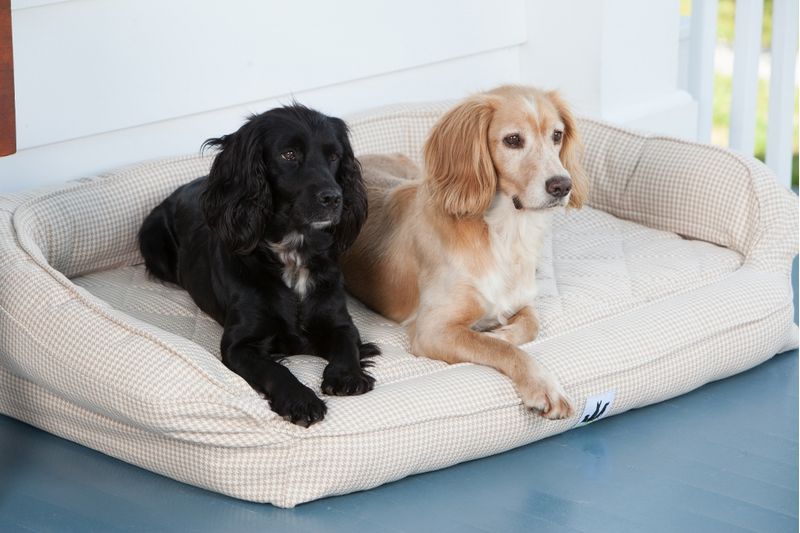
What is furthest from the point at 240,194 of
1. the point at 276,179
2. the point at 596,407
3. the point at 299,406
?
the point at 596,407

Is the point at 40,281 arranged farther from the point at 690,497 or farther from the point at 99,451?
the point at 690,497

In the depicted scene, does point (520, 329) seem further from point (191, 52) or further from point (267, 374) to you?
point (191, 52)

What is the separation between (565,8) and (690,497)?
2733 millimetres

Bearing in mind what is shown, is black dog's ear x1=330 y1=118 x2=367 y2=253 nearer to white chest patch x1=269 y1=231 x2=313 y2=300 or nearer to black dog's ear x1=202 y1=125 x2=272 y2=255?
white chest patch x1=269 y1=231 x2=313 y2=300

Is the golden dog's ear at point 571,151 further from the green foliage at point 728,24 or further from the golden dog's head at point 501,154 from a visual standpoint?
the green foliage at point 728,24

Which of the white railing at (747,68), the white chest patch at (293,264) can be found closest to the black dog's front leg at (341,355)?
the white chest patch at (293,264)

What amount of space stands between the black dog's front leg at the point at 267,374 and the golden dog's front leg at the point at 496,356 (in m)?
0.43

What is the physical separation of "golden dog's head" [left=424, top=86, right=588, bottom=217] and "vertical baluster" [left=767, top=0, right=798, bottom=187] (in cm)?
268

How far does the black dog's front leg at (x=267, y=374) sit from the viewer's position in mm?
2738

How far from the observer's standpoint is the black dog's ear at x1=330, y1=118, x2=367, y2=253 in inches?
122

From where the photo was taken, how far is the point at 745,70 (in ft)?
17.8

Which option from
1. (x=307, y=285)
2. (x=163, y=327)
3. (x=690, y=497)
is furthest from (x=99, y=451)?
(x=690, y=497)

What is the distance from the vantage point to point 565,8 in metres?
4.98

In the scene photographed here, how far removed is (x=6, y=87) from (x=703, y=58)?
3.69 m
